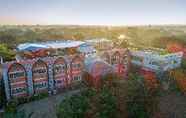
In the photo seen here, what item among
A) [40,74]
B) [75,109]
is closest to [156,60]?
[40,74]

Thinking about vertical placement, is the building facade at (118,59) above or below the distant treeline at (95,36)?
below

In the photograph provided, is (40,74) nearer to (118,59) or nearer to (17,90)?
(17,90)

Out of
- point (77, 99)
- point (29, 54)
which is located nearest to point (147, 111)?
point (77, 99)

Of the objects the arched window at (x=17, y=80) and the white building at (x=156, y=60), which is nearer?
the arched window at (x=17, y=80)

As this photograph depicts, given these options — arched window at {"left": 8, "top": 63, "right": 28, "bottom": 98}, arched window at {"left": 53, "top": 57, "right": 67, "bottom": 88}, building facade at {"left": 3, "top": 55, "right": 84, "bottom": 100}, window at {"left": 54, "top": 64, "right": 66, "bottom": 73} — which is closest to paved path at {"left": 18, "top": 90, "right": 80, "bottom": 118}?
building facade at {"left": 3, "top": 55, "right": 84, "bottom": 100}

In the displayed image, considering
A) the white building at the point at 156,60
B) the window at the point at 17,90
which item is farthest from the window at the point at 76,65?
the white building at the point at 156,60

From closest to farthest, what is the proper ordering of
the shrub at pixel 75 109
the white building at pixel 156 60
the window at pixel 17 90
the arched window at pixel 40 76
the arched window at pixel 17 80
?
the shrub at pixel 75 109, the arched window at pixel 17 80, the window at pixel 17 90, the arched window at pixel 40 76, the white building at pixel 156 60

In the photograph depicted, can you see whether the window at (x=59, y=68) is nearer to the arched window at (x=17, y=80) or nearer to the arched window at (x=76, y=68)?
the arched window at (x=76, y=68)
